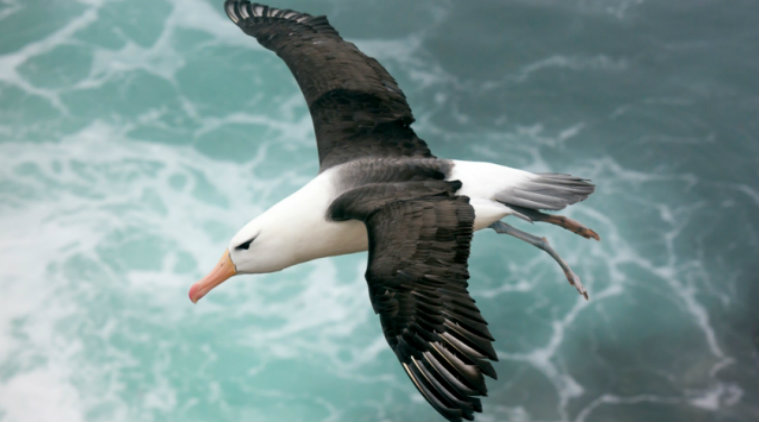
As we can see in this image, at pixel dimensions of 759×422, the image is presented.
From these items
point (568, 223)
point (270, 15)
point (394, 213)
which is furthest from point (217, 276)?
point (270, 15)

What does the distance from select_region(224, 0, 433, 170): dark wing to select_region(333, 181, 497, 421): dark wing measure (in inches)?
67.1

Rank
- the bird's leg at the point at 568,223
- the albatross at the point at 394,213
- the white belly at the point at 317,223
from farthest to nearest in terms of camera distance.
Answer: the bird's leg at the point at 568,223, the white belly at the point at 317,223, the albatross at the point at 394,213

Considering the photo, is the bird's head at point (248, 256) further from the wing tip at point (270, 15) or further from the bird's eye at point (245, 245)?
the wing tip at point (270, 15)

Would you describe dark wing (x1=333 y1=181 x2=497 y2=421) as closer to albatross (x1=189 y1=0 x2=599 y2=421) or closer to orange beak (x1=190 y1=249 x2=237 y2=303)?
albatross (x1=189 y1=0 x2=599 y2=421)

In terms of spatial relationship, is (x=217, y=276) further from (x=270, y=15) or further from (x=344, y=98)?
(x=270, y=15)

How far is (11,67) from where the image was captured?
26.6 m

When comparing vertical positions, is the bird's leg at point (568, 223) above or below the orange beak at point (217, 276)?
above

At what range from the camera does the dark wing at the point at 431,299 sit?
8.26m

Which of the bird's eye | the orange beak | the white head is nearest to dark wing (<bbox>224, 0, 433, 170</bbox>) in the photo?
the white head

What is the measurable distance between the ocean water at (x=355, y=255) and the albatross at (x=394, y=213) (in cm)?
1021

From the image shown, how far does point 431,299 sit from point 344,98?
3.50 meters

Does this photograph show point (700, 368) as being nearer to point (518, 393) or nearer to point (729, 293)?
point (729, 293)

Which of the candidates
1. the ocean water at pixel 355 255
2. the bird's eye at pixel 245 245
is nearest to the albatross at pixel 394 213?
the bird's eye at pixel 245 245

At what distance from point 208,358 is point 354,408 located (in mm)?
3025
